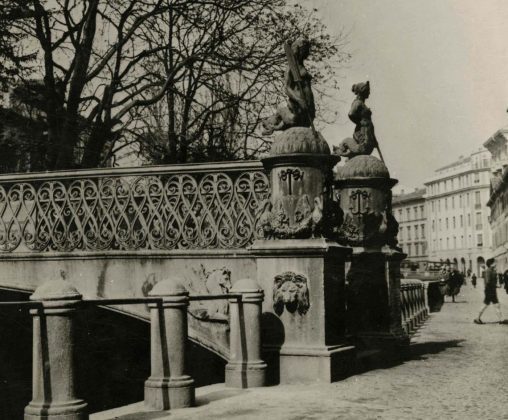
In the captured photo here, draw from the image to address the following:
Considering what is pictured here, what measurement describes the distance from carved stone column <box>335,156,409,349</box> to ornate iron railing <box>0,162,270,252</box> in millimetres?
2504

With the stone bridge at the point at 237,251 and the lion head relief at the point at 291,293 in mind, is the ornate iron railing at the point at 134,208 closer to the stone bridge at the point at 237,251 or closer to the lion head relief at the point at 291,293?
the stone bridge at the point at 237,251

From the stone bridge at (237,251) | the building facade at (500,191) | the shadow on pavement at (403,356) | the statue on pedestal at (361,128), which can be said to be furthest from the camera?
the building facade at (500,191)

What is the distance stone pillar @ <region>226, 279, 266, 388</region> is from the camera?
9.29 m

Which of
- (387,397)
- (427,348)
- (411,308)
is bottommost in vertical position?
(427,348)

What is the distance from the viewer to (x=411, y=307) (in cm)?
1981

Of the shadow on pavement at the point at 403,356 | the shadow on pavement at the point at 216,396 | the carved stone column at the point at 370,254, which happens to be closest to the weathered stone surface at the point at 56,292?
the shadow on pavement at the point at 216,396

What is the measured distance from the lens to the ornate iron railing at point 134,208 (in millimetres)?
10992

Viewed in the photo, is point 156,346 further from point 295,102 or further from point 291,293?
point 295,102

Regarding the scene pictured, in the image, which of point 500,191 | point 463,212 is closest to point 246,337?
point 500,191

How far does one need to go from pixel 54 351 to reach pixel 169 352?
1.66m

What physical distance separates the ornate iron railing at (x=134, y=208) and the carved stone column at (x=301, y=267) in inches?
29.8

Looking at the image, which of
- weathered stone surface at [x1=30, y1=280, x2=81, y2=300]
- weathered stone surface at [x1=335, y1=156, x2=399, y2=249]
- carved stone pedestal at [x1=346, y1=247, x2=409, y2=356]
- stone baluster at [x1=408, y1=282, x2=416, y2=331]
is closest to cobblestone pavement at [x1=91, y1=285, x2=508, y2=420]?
carved stone pedestal at [x1=346, y1=247, x2=409, y2=356]

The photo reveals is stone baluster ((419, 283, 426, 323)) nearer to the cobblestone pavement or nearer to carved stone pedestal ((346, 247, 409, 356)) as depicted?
carved stone pedestal ((346, 247, 409, 356))

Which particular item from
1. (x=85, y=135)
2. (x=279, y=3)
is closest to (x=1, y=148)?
(x=85, y=135)
